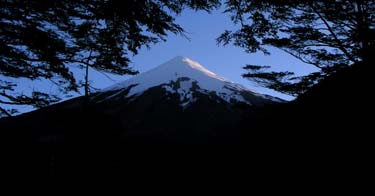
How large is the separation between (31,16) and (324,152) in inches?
209

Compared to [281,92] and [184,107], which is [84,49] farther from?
[184,107]

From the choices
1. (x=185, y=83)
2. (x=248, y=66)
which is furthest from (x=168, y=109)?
(x=248, y=66)

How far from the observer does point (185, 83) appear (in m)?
56.3

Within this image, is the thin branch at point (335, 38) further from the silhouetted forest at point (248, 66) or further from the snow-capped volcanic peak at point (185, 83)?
the snow-capped volcanic peak at point (185, 83)

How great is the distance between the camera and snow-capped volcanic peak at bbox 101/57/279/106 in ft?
170

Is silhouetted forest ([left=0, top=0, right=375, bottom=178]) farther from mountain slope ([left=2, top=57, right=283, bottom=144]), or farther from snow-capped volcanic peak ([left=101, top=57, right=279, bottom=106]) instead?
snow-capped volcanic peak ([left=101, top=57, right=279, bottom=106])

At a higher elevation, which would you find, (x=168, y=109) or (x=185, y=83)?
(x=185, y=83)

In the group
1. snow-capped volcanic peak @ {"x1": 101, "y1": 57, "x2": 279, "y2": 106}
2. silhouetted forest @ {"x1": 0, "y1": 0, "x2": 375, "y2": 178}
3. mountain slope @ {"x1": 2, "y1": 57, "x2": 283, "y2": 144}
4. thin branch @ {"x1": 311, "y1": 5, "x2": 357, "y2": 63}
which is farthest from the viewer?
snow-capped volcanic peak @ {"x1": 101, "y1": 57, "x2": 279, "y2": 106}

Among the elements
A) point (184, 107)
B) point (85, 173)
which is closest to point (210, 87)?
point (184, 107)

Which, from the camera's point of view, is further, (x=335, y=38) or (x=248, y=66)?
(x=248, y=66)

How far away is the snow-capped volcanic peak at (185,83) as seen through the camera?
51.7 metres

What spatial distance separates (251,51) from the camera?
5359mm

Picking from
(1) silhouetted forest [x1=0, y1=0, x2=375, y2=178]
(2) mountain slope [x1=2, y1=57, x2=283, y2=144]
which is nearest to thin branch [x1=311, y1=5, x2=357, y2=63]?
(1) silhouetted forest [x1=0, y1=0, x2=375, y2=178]

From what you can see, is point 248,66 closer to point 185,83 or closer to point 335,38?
point 335,38
